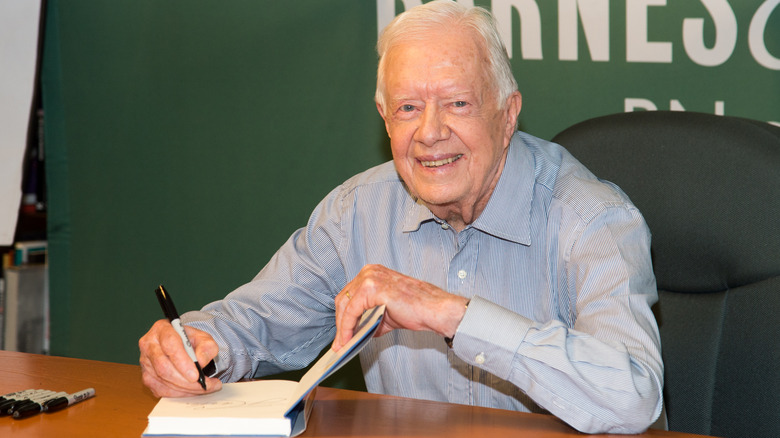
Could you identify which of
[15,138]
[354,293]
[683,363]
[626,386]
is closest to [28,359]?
[354,293]

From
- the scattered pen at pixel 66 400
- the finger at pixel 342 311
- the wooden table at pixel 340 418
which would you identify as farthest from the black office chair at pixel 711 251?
the scattered pen at pixel 66 400

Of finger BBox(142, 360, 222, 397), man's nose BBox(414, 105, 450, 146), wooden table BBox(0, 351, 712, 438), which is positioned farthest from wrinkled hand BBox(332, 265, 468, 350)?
man's nose BBox(414, 105, 450, 146)

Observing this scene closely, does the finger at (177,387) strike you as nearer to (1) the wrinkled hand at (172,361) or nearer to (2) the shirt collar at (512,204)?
(1) the wrinkled hand at (172,361)

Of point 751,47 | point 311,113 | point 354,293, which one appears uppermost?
point 751,47

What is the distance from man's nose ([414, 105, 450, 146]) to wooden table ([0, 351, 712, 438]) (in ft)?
1.59

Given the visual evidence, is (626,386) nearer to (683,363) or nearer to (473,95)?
(683,363)

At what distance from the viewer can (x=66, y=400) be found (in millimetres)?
1312

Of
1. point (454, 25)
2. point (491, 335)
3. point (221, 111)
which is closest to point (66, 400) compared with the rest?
point (491, 335)

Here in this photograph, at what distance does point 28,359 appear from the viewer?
5.24 feet

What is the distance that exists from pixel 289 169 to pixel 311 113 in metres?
0.21

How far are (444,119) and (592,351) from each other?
0.54m

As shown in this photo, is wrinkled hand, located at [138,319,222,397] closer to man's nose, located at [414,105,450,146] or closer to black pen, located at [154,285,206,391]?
black pen, located at [154,285,206,391]

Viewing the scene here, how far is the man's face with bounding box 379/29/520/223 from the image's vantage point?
148 centimetres

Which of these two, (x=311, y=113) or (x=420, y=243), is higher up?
(x=311, y=113)
